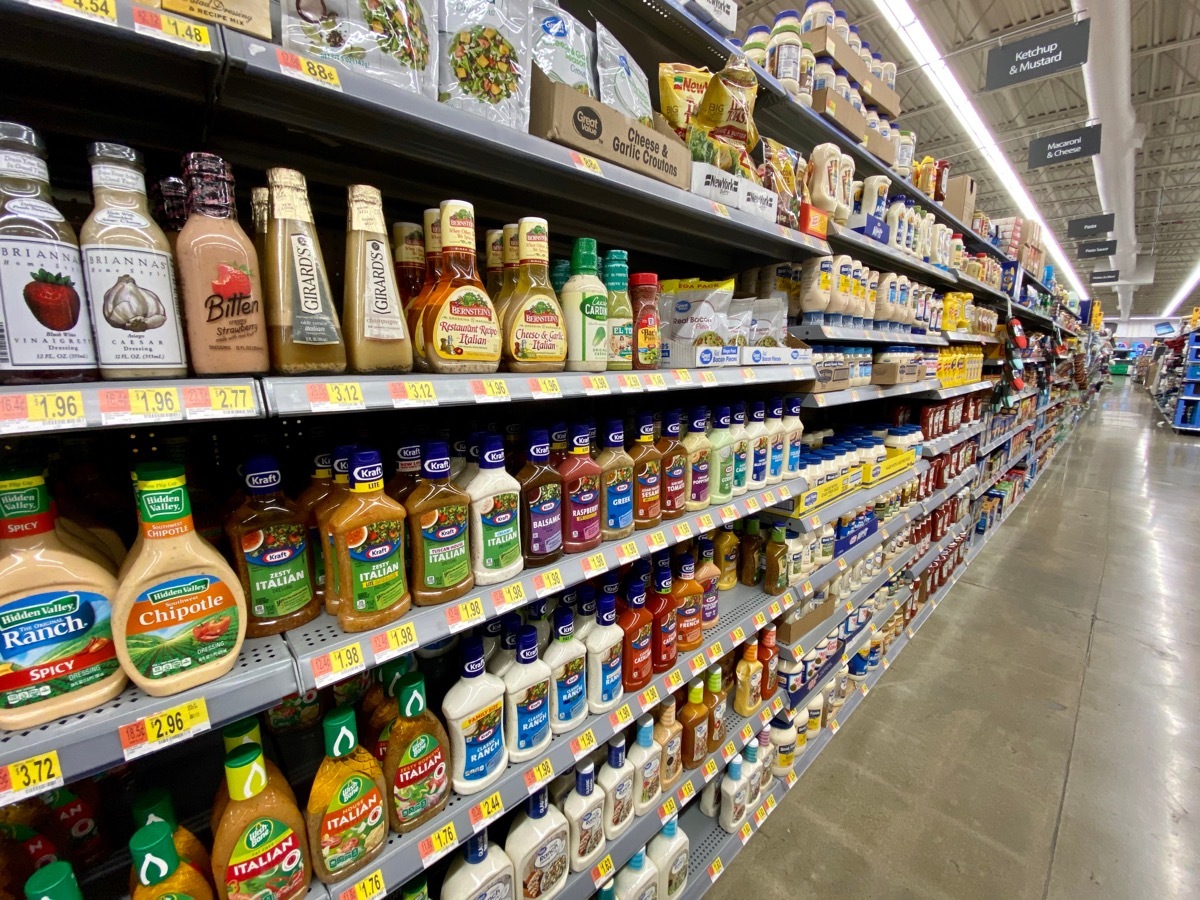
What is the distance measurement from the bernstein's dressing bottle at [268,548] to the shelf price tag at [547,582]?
40 cm

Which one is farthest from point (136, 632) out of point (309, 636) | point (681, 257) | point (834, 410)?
point (834, 410)

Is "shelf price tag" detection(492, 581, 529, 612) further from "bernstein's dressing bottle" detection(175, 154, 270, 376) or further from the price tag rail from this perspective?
"bernstein's dressing bottle" detection(175, 154, 270, 376)

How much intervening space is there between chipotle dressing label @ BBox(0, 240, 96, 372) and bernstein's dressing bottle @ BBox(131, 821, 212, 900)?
0.60m

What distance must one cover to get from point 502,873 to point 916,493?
2588 millimetres

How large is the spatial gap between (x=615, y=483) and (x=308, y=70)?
85 centimetres

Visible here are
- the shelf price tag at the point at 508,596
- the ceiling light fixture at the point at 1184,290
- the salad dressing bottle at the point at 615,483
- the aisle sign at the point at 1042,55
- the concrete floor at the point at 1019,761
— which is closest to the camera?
the shelf price tag at the point at 508,596

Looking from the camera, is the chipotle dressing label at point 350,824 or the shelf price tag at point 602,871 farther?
the shelf price tag at point 602,871

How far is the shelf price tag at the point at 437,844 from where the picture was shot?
88 centimetres

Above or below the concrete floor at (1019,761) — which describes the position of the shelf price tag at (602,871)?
above

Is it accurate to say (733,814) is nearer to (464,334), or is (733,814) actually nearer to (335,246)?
(464,334)

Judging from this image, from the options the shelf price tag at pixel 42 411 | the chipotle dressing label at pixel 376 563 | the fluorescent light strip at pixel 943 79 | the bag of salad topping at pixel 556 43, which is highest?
the fluorescent light strip at pixel 943 79

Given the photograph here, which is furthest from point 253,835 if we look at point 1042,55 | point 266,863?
point 1042,55

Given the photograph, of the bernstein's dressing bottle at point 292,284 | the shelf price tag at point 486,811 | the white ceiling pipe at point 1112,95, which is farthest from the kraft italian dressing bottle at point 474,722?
the white ceiling pipe at point 1112,95

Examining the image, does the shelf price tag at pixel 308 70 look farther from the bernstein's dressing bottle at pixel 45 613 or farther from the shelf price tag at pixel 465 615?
the shelf price tag at pixel 465 615
